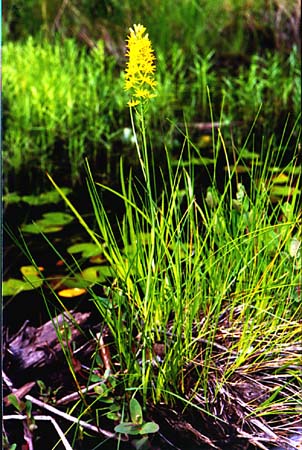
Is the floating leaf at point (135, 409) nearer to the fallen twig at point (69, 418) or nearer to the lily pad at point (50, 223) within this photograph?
the fallen twig at point (69, 418)

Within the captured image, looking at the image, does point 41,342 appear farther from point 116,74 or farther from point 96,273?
point 116,74

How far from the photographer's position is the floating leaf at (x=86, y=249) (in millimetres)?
1246

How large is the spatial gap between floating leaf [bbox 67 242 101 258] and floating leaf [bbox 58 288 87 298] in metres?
0.06

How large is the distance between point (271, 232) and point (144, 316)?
19cm

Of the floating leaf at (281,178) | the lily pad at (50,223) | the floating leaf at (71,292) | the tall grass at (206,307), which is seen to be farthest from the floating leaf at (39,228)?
the floating leaf at (281,178)

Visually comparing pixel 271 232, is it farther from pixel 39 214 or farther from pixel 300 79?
pixel 300 79

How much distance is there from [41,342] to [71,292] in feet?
0.34

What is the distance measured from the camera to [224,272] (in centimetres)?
105

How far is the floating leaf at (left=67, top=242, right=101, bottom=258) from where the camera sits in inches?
49.1

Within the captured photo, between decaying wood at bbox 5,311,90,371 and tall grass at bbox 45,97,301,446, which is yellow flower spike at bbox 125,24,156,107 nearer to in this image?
tall grass at bbox 45,97,301,446

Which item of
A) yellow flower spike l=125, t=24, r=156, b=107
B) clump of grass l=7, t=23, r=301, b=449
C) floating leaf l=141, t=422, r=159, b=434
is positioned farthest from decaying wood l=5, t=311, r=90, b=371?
yellow flower spike l=125, t=24, r=156, b=107

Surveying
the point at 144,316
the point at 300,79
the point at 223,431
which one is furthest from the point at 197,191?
the point at 300,79

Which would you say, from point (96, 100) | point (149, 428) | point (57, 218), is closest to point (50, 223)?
point (57, 218)

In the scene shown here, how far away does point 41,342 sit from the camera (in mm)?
1122
